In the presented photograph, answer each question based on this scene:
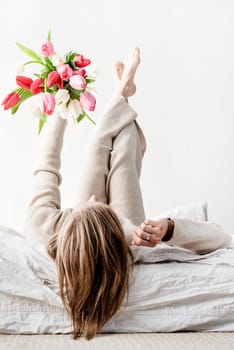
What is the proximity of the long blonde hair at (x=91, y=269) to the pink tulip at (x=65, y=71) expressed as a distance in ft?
1.97

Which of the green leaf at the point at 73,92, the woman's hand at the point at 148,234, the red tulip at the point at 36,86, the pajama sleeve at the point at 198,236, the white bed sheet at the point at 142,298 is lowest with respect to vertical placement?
the white bed sheet at the point at 142,298

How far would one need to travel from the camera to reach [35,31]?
140 inches

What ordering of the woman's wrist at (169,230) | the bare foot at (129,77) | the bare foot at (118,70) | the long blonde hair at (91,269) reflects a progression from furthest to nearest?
the bare foot at (118,70), the bare foot at (129,77), the woman's wrist at (169,230), the long blonde hair at (91,269)

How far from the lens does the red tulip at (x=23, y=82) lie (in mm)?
2025

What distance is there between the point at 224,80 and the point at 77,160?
38.9 inches

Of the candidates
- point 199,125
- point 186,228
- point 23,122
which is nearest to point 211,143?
point 199,125

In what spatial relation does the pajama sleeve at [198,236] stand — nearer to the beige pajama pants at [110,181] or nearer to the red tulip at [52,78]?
the beige pajama pants at [110,181]

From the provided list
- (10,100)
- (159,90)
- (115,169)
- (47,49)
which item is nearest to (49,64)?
(47,49)

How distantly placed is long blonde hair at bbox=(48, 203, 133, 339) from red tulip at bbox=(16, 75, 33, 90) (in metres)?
0.67

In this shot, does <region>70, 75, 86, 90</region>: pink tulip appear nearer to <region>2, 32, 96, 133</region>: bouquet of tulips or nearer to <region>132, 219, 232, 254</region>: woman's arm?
<region>2, 32, 96, 133</region>: bouquet of tulips

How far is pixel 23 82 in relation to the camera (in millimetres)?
2041

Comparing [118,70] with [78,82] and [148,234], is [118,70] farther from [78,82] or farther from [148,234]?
[148,234]

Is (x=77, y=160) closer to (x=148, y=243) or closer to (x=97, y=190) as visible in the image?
(x=97, y=190)

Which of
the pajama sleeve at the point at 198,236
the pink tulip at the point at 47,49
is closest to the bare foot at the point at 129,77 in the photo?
the pink tulip at the point at 47,49
